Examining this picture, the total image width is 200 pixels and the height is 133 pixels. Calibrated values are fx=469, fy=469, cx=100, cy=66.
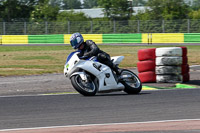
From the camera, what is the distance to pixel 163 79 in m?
11.5

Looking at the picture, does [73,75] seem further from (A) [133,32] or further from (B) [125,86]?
(A) [133,32]

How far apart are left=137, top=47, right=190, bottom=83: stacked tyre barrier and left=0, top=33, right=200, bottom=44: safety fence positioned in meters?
22.6

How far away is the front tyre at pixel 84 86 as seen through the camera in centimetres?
901

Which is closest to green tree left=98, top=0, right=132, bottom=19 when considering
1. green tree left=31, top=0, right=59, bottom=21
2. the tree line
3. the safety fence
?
the tree line

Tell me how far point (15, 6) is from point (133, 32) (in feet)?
79.4

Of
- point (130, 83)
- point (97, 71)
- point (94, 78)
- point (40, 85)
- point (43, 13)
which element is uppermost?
point (43, 13)

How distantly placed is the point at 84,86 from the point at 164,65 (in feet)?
9.90

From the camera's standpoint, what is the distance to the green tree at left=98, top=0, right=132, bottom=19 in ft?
197

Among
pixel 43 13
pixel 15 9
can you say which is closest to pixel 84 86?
pixel 15 9

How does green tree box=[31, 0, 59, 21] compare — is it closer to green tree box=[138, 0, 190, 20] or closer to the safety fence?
green tree box=[138, 0, 190, 20]

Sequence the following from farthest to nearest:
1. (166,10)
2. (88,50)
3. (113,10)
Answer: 1. (113,10)
2. (166,10)
3. (88,50)

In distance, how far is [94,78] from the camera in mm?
9430

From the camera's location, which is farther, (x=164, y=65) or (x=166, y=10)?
(x=166, y=10)

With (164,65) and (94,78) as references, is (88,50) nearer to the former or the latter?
(94,78)
